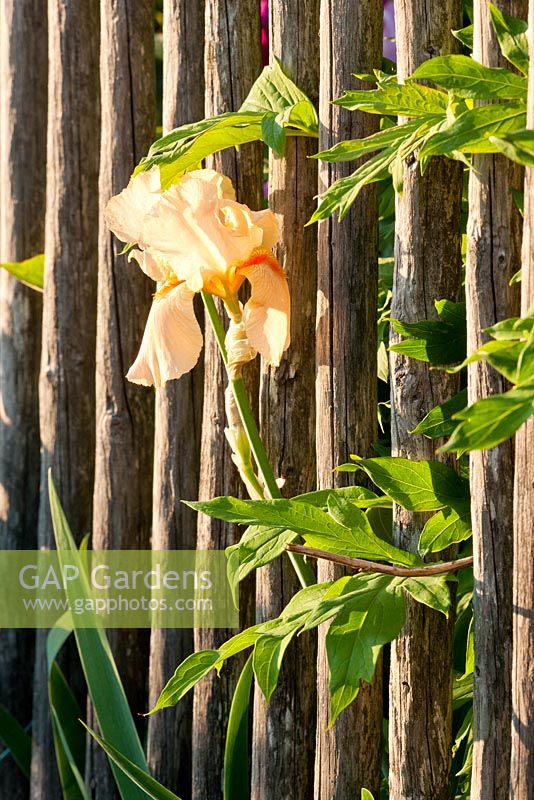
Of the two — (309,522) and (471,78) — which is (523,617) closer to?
(309,522)

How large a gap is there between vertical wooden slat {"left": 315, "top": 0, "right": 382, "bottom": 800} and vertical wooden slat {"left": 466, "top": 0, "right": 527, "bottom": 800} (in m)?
0.20

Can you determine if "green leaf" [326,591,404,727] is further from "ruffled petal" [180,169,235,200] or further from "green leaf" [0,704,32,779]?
"green leaf" [0,704,32,779]

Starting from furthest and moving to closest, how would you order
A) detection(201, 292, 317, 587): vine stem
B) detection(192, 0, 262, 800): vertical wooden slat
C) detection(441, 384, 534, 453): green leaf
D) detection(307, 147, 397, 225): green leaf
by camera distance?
detection(192, 0, 262, 800): vertical wooden slat
detection(201, 292, 317, 587): vine stem
detection(307, 147, 397, 225): green leaf
detection(441, 384, 534, 453): green leaf

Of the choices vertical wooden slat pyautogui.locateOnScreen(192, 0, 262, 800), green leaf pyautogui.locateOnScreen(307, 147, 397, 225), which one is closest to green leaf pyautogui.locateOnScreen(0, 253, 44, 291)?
vertical wooden slat pyautogui.locateOnScreen(192, 0, 262, 800)

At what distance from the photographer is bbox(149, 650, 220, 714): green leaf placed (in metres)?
1.07

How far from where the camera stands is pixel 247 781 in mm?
1374

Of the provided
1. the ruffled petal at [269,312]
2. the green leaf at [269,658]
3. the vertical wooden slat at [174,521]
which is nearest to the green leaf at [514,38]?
the ruffled petal at [269,312]

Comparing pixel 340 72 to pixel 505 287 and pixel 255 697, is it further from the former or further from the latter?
pixel 255 697

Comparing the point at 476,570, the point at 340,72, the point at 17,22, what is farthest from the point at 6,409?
the point at 476,570

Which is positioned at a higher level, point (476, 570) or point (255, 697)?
point (476, 570)

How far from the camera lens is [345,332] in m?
1.21

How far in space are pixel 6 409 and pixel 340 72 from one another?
1.14m

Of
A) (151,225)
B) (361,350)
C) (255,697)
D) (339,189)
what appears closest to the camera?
(339,189)

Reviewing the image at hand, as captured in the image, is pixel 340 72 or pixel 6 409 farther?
pixel 6 409
